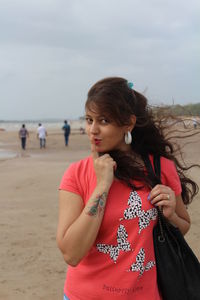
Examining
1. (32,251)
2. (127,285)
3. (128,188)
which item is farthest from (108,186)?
(32,251)

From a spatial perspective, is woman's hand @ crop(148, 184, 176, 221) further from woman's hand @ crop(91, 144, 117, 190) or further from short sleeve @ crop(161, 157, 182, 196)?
woman's hand @ crop(91, 144, 117, 190)

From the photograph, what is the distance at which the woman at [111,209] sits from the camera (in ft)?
5.60

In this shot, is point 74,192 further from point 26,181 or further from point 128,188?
point 26,181

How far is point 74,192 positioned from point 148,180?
1.25 feet

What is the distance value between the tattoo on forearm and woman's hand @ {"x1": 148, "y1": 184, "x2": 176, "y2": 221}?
0.25 meters

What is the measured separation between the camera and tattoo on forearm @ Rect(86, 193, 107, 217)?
1.66m

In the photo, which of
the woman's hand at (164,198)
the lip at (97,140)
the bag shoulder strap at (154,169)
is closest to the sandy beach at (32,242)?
the bag shoulder strap at (154,169)

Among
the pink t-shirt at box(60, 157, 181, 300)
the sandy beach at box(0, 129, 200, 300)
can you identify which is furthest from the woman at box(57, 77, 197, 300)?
the sandy beach at box(0, 129, 200, 300)

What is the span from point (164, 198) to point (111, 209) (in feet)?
0.90

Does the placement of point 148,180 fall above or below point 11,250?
above

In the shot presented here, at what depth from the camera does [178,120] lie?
250 cm

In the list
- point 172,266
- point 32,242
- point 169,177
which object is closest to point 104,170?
point 169,177

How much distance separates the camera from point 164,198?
180 centimetres

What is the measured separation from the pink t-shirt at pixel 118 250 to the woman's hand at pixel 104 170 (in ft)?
0.21
